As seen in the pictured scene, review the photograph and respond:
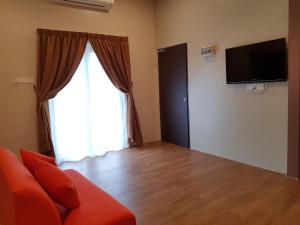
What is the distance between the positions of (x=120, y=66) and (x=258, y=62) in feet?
8.27

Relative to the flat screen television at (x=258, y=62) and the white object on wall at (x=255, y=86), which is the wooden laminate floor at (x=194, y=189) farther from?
the flat screen television at (x=258, y=62)

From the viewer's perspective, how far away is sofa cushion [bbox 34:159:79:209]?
5.47 feet

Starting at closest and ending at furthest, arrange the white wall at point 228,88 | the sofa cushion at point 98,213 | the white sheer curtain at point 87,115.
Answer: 1. the sofa cushion at point 98,213
2. the white wall at point 228,88
3. the white sheer curtain at point 87,115

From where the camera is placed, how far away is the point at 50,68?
4113mm

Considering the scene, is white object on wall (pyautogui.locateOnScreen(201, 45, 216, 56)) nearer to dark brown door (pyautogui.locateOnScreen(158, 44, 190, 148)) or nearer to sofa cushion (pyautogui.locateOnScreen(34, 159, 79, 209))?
dark brown door (pyautogui.locateOnScreen(158, 44, 190, 148))

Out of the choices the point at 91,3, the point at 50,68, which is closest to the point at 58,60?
the point at 50,68

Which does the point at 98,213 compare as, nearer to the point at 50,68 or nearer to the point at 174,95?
the point at 50,68

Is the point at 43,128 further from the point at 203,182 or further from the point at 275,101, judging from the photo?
the point at 275,101

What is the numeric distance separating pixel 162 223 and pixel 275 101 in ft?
7.49

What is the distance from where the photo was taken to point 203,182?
3.27 meters

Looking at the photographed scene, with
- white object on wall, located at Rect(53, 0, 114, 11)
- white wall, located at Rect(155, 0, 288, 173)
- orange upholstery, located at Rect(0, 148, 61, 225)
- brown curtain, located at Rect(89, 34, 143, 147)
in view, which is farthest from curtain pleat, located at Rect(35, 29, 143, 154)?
orange upholstery, located at Rect(0, 148, 61, 225)

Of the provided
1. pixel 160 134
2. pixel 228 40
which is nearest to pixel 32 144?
pixel 160 134

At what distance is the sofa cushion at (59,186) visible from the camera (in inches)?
65.6

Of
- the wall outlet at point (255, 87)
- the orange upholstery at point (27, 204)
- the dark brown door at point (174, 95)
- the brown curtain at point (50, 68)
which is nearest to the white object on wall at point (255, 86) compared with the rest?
the wall outlet at point (255, 87)
